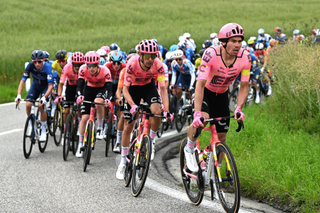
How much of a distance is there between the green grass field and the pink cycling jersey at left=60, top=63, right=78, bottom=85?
368 cm

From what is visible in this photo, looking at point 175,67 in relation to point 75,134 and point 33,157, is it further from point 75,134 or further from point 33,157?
point 33,157

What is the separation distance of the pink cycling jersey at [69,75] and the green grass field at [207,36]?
368 centimetres

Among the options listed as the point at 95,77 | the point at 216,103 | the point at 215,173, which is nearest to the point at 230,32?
the point at 216,103

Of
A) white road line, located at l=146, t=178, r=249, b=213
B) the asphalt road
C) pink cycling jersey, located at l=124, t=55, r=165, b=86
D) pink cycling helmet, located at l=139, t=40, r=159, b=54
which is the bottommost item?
the asphalt road

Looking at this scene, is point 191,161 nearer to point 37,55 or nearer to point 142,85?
point 142,85

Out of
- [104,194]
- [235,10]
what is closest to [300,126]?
[104,194]

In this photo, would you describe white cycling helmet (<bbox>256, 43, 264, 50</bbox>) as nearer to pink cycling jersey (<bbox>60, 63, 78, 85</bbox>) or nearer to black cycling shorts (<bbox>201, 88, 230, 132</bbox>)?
pink cycling jersey (<bbox>60, 63, 78, 85</bbox>)

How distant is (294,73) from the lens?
31.3 ft

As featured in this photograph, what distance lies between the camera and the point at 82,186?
6.44 meters

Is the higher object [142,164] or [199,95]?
[199,95]

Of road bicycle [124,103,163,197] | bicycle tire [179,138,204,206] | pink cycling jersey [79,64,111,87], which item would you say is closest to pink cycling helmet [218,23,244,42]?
bicycle tire [179,138,204,206]

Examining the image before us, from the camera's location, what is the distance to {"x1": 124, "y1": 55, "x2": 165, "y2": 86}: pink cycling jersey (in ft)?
22.0

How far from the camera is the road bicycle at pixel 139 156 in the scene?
580 cm

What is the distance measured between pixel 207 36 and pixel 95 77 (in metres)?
30.1
